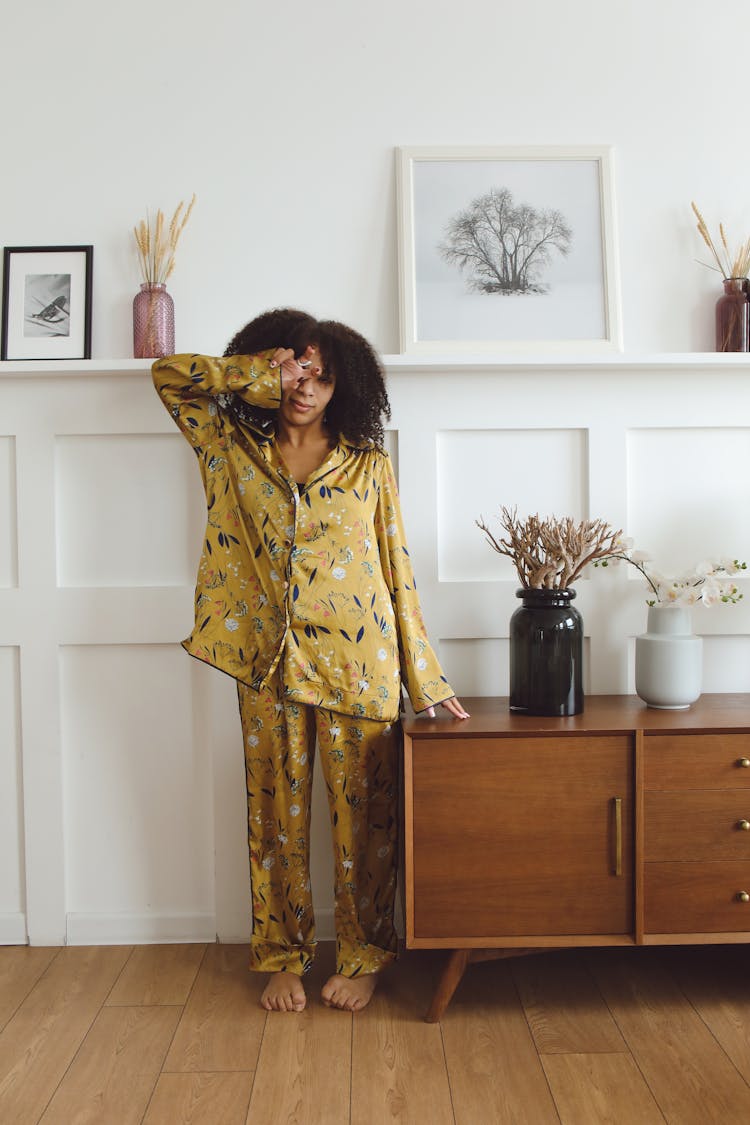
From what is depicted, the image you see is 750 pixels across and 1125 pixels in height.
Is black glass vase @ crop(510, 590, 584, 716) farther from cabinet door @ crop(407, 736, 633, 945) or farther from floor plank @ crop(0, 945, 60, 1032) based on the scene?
floor plank @ crop(0, 945, 60, 1032)

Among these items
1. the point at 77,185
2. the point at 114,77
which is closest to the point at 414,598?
the point at 77,185

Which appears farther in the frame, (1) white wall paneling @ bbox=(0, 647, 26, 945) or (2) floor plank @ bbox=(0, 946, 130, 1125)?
(1) white wall paneling @ bbox=(0, 647, 26, 945)

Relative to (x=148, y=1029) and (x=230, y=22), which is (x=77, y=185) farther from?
(x=148, y=1029)

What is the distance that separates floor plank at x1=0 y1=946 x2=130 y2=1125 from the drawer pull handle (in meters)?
1.11

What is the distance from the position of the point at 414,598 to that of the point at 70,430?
94 centimetres

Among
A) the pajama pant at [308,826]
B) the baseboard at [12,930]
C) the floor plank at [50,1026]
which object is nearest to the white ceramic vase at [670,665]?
the pajama pant at [308,826]

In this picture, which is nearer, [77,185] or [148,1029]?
[148,1029]

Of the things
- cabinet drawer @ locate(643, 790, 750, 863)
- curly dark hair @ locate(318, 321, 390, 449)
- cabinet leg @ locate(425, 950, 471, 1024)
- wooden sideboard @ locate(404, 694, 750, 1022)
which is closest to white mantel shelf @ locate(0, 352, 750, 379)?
curly dark hair @ locate(318, 321, 390, 449)

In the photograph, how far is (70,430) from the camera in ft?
7.50

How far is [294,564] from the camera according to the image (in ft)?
6.37

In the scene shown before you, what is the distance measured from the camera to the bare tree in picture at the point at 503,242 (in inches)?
90.0

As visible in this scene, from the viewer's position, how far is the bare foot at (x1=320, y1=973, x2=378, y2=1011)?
1954 millimetres

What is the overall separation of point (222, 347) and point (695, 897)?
1.62m

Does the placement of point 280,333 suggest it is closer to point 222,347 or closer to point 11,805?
point 222,347
